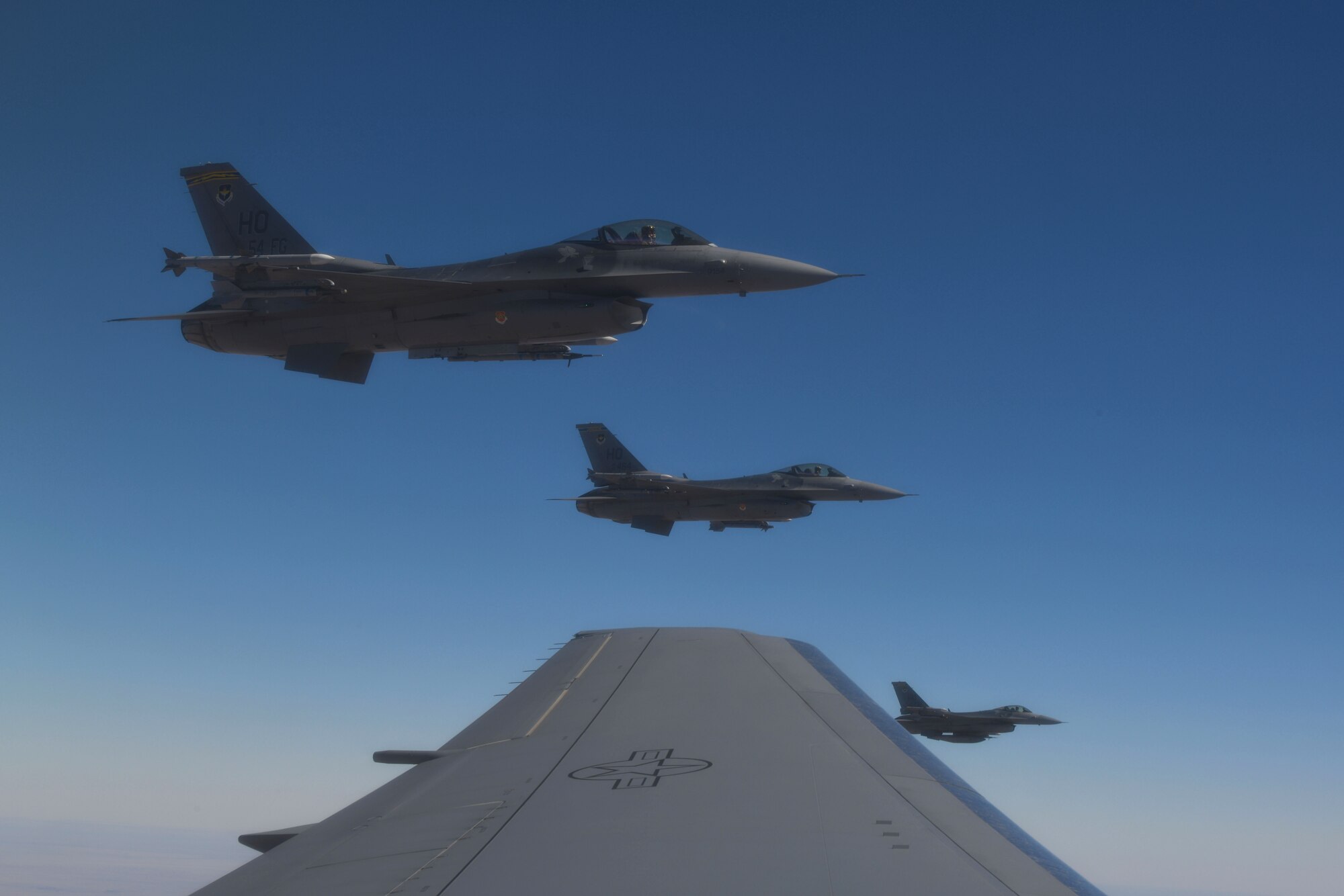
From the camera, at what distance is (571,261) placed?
Result: 22.2 metres

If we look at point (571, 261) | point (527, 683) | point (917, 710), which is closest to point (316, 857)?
point (527, 683)

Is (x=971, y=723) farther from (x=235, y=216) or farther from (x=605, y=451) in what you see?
(x=235, y=216)

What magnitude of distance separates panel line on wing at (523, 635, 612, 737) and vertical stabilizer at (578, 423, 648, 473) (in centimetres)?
3967

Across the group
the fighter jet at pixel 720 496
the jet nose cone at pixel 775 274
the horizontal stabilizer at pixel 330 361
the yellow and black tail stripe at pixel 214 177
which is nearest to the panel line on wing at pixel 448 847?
the jet nose cone at pixel 775 274

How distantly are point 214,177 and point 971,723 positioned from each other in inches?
1884

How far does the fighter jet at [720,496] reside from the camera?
4144 cm

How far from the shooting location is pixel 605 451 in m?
50.0

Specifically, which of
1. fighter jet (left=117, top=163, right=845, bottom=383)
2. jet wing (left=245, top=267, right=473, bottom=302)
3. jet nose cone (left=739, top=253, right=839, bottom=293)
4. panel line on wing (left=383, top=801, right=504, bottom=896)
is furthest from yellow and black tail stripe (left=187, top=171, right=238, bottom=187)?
panel line on wing (left=383, top=801, right=504, bottom=896)

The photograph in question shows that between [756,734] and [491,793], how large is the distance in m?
1.55

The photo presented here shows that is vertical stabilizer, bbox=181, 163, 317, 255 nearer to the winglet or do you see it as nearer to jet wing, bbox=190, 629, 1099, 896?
the winglet

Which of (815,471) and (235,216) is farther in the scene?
(815,471)

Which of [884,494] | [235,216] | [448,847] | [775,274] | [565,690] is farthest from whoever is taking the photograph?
[884,494]

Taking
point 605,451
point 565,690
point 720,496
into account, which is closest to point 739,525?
point 720,496

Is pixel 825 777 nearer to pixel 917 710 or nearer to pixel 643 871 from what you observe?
pixel 643 871
